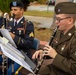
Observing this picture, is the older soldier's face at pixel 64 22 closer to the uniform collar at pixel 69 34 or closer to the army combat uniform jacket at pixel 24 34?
the uniform collar at pixel 69 34

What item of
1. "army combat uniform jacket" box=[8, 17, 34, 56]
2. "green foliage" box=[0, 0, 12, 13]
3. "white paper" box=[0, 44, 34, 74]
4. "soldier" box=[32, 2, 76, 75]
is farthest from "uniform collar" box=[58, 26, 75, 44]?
"green foliage" box=[0, 0, 12, 13]

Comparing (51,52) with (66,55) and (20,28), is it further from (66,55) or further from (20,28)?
(20,28)

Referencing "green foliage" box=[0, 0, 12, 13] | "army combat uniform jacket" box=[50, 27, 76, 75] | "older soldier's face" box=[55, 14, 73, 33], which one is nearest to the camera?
"army combat uniform jacket" box=[50, 27, 76, 75]

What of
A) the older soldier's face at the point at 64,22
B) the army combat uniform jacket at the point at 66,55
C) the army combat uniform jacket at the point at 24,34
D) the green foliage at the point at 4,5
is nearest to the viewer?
the army combat uniform jacket at the point at 66,55

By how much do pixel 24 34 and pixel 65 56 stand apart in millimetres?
1559

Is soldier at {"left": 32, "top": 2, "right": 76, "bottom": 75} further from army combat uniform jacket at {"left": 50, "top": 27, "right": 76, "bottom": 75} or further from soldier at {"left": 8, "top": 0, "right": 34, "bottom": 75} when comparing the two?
soldier at {"left": 8, "top": 0, "right": 34, "bottom": 75}

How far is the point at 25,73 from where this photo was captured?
4184 millimetres

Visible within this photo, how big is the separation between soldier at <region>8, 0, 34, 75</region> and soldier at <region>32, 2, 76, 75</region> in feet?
3.96

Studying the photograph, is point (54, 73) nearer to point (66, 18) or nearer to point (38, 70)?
point (38, 70)

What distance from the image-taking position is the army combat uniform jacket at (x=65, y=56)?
281 cm

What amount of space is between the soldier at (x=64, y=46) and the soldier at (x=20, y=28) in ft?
3.96

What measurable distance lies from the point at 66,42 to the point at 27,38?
1.40m

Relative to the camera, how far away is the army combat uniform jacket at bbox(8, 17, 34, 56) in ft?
14.0

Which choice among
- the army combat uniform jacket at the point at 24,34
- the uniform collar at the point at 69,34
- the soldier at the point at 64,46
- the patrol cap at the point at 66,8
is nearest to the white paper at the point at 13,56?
the soldier at the point at 64,46
